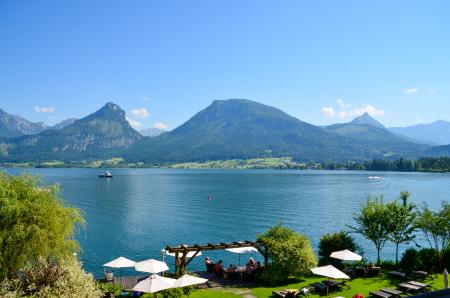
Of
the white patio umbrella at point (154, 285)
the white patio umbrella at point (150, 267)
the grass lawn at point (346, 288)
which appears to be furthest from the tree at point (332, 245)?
the white patio umbrella at point (154, 285)

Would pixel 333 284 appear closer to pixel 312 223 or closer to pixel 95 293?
pixel 95 293

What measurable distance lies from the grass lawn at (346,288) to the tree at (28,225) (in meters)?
10.4

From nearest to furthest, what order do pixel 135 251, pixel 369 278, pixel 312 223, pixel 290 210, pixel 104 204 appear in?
pixel 369 278 < pixel 135 251 < pixel 312 223 < pixel 290 210 < pixel 104 204

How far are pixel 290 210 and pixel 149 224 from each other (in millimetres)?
33340

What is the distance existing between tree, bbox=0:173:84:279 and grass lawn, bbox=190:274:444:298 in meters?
10.4

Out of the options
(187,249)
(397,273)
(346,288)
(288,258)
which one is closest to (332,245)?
(397,273)

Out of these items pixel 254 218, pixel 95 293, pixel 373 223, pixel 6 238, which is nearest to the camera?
pixel 95 293

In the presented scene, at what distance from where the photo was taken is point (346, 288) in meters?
26.3

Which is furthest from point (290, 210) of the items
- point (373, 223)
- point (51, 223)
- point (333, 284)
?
point (51, 223)

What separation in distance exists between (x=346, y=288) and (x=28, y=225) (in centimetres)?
2185

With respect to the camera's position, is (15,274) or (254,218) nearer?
(15,274)

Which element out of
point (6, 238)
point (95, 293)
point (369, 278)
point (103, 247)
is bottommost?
point (103, 247)

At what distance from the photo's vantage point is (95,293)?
62.0ft

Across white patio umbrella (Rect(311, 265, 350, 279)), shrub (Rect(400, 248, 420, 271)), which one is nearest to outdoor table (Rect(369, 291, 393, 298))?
white patio umbrella (Rect(311, 265, 350, 279))
